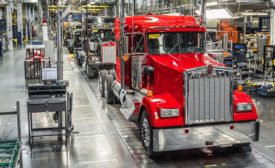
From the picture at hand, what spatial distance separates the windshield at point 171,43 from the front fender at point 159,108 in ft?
5.62

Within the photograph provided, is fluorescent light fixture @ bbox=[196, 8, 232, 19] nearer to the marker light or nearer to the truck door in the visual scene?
the truck door

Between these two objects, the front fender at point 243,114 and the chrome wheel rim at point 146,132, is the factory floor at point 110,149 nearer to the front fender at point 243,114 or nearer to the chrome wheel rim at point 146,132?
the chrome wheel rim at point 146,132

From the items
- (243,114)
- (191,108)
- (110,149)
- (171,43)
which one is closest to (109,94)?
(171,43)

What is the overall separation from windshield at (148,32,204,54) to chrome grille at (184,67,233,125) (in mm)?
1813

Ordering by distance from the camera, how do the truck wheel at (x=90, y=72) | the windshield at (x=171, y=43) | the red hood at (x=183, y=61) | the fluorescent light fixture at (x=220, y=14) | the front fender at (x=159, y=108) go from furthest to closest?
the truck wheel at (x=90, y=72) → the fluorescent light fixture at (x=220, y=14) → the windshield at (x=171, y=43) → the red hood at (x=183, y=61) → the front fender at (x=159, y=108)

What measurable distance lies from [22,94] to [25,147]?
7171 millimetres

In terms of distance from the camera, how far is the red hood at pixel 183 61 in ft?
26.5

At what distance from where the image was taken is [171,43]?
9156 mm

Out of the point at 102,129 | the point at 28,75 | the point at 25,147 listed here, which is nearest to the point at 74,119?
the point at 102,129

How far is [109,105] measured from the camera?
Answer: 13.1 m

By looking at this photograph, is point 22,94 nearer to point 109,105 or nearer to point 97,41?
point 109,105

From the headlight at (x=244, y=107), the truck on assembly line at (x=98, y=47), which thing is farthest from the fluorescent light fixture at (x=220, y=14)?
the headlight at (x=244, y=107)

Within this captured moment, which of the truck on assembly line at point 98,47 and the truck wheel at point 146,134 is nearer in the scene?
the truck wheel at point 146,134

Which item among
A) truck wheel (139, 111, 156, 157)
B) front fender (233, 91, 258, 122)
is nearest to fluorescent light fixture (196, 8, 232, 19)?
Answer: front fender (233, 91, 258, 122)
